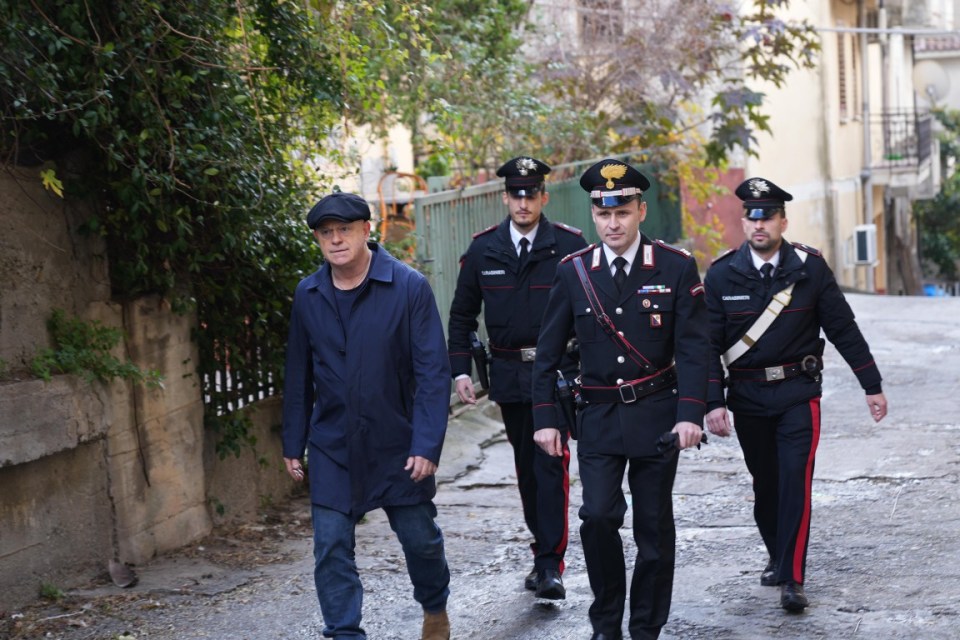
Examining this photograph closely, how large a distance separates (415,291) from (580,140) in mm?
9366

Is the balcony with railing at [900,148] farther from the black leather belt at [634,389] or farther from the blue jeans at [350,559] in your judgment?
the blue jeans at [350,559]

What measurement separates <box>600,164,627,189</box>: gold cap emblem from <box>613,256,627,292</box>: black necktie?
31 cm

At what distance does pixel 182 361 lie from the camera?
7.25 m

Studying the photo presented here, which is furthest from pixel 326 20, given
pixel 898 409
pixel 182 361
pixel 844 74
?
pixel 844 74

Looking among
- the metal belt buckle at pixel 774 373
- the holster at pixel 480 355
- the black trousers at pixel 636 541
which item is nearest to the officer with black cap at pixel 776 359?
the metal belt buckle at pixel 774 373

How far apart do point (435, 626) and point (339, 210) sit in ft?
5.75

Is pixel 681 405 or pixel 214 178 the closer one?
pixel 681 405

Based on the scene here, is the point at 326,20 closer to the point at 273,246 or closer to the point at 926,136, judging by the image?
the point at 273,246

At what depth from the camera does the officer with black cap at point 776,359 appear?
602 cm

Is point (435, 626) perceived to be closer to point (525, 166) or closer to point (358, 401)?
point (358, 401)

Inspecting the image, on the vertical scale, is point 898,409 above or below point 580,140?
below

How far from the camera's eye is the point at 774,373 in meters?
6.11

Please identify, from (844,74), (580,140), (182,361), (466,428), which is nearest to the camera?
(182,361)

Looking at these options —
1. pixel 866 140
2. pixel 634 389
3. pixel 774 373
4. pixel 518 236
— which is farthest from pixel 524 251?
pixel 866 140
